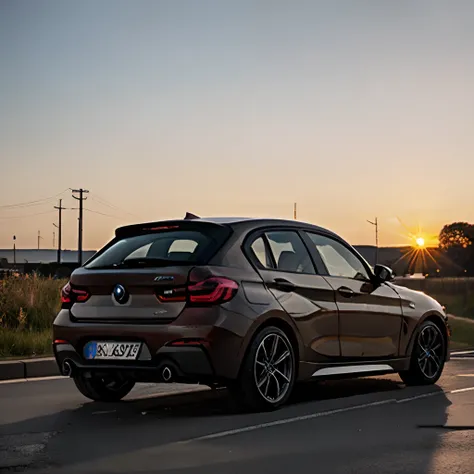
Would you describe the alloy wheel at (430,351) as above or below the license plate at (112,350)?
below

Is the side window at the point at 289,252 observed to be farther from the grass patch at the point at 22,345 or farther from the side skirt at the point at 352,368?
the grass patch at the point at 22,345

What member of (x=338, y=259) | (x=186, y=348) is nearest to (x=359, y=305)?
(x=338, y=259)

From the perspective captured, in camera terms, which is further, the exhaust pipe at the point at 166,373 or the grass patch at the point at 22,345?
the grass patch at the point at 22,345

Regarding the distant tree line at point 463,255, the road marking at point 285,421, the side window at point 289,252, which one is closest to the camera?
the road marking at point 285,421

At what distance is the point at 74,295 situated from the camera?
9570 mm

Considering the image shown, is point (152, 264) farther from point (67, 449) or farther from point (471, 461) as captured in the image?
point (471, 461)

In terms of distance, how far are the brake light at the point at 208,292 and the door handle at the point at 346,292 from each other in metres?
1.81

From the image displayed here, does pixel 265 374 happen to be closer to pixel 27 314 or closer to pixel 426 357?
pixel 426 357

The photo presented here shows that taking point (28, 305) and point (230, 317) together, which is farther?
point (28, 305)

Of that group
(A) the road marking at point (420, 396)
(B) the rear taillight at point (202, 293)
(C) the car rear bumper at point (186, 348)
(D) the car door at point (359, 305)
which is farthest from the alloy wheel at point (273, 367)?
(A) the road marking at point (420, 396)

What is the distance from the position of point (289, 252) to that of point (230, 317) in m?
1.44

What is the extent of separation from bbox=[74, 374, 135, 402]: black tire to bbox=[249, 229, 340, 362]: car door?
174 centimetres

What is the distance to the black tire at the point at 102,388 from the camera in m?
10.1

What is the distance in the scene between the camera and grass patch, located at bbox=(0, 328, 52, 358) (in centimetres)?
1524
